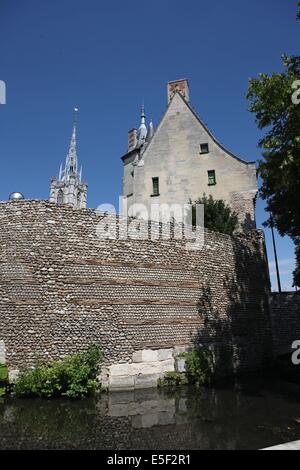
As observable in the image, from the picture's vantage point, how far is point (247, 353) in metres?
14.2

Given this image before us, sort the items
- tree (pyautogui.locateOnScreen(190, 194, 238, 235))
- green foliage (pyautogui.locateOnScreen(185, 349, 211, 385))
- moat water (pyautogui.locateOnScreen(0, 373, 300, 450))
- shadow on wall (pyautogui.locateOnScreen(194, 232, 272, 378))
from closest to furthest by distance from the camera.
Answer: moat water (pyautogui.locateOnScreen(0, 373, 300, 450)) → green foliage (pyautogui.locateOnScreen(185, 349, 211, 385)) → shadow on wall (pyautogui.locateOnScreen(194, 232, 272, 378)) → tree (pyautogui.locateOnScreen(190, 194, 238, 235))

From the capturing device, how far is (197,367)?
1151 cm

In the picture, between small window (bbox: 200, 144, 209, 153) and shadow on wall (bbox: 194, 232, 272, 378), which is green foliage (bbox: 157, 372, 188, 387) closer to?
shadow on wall (bbox: 194, 232, 272, 378)

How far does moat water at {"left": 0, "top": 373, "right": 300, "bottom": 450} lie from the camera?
6172 millimetres

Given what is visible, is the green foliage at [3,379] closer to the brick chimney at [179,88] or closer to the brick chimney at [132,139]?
the brick chimney at [179,88]

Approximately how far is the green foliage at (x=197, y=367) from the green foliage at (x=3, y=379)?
6.02 m

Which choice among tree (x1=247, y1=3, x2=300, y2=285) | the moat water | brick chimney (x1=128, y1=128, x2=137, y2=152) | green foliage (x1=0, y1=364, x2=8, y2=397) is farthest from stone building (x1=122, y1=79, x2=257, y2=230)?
green foliage (x1=0, y1=364, x2=8, y2=397)

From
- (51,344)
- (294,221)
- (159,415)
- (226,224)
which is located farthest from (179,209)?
(159,415)

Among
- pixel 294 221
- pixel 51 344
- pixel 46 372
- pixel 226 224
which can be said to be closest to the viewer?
pixel 46 372

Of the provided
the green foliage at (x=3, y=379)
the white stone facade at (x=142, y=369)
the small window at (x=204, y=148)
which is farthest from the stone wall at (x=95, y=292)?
the small window at (x=204, y=148)

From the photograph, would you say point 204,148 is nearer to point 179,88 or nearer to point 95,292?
point 179,88

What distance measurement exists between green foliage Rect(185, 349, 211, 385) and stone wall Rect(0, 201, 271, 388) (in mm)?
512

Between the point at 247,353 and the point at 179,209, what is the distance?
34.0 ft
